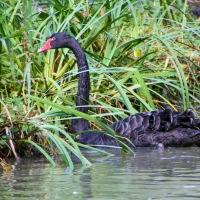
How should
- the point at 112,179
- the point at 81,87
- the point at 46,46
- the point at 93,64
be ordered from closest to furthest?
the point at 112,179, the point at 81,87, the point at 46,46, the point at 93,64

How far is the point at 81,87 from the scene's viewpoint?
25.0 feet

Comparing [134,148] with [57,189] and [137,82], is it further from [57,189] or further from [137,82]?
[57,189]

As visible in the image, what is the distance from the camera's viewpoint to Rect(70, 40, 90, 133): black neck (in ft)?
24.8

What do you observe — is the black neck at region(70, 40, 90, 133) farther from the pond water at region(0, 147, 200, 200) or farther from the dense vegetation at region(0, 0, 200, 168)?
the pond water at region(0, 147, 200, 200)

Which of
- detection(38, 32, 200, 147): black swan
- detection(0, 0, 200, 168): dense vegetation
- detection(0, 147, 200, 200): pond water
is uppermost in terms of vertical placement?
detection(0, 0, 200, 168): dense vegetation

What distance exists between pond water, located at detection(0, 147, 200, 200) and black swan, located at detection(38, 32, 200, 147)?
0.66 meters

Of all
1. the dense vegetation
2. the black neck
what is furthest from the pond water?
the black neck

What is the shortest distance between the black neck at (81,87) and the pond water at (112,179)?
0.81m

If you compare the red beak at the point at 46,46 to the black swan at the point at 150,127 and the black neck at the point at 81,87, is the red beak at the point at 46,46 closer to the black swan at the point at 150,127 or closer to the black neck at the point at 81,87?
the black neck at the point at 81,87

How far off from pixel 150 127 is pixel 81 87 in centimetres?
75

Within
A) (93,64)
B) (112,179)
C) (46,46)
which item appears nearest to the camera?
(112,179)

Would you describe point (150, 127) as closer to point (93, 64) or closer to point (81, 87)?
point (81, 87)

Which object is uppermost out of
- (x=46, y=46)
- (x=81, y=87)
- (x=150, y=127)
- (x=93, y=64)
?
(x=46, y=46)

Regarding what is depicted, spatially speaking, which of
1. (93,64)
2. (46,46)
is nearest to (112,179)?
(46,46)
